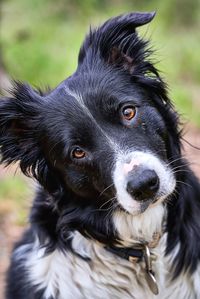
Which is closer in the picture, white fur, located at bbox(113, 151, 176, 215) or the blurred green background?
white fur, located at bbox(113, 151, 176, 215)

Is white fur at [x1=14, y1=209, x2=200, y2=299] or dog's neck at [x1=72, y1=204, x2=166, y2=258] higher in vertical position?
dog's neck at [x1=72, y1=204, x2=166, y2=258]

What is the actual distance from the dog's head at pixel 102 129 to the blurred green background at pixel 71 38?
172 inches

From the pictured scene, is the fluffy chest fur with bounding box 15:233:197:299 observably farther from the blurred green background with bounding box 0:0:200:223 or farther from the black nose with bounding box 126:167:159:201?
the blurred green background with bounding box 0:0:200:223

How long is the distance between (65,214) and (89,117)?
2.19ft

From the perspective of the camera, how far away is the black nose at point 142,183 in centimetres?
321

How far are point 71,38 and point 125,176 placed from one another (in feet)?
29.8

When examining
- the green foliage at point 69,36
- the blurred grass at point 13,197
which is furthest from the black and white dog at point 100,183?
the green foliage at point 69,36

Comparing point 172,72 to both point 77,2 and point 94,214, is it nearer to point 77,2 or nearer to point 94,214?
point 77,2

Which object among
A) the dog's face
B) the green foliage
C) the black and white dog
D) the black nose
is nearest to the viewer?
the black nose

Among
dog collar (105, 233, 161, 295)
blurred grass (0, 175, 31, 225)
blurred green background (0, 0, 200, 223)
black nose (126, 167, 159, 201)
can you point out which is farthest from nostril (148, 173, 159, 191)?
blurred green background (0, 0, 200, 223)

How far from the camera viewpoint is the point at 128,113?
3.53m

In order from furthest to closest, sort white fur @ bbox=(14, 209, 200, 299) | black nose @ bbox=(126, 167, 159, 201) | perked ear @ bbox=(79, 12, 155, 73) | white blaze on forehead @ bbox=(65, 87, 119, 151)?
white fur @ bbox=(14, 209, 200, 299) < perked ear @ bbox=(79, 12, 155, 73) < white blaze on forehead @ bbox=(65, 87, 119, 151) < black nose @ bbox=(126, 167, 159, 201)

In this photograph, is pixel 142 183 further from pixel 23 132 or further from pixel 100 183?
pixel 23 132

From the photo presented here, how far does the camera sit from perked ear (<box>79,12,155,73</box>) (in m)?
3.69
